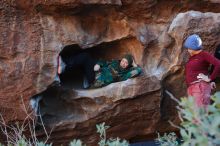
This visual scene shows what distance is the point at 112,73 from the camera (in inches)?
165

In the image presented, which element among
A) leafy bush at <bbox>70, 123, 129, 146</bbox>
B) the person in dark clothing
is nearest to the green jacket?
the person in dark clothing

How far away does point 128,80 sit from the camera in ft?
13.4

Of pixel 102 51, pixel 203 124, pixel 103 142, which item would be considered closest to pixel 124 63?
pixel 102 51

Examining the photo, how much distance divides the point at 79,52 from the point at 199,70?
54.2 inches

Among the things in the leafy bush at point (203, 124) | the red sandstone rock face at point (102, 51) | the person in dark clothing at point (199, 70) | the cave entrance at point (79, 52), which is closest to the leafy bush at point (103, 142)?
the leafy bush at point (203, 124)

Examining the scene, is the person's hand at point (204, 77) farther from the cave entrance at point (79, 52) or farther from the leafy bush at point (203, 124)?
the leafy bush at point (203, 124)

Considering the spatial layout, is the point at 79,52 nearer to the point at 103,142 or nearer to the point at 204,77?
the point at 204,77

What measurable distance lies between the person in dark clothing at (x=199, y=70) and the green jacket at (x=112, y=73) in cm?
79

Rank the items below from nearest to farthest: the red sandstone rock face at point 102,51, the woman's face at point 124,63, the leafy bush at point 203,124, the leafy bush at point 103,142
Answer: the leafy bush at point 203,124, the leafy bush at point 103,142, the red sandstone rock face at point 102,51, the woman's face at point 124,63

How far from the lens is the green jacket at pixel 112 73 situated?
4.13m

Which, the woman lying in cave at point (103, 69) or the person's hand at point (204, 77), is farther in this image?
the woman lying in cave at point (103, 69)

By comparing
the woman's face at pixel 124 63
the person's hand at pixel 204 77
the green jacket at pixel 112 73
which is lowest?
the green jacket at pixel 112 73

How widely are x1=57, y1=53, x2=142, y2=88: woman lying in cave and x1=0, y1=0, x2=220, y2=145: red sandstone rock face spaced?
0.08m

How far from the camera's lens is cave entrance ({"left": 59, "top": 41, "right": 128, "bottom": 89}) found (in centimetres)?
427
